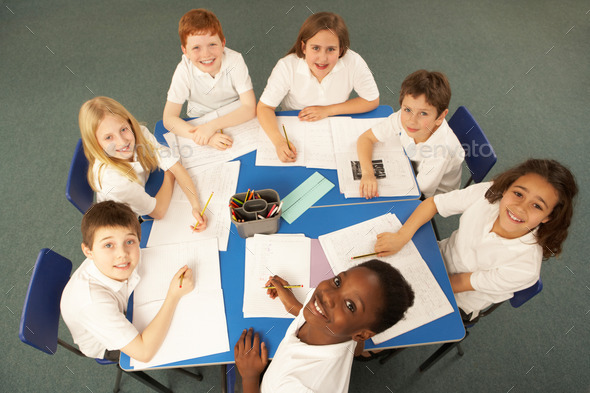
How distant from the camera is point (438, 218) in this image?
2447 millimetres

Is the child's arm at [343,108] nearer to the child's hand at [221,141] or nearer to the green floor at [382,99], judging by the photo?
the child's hand at [221,141]

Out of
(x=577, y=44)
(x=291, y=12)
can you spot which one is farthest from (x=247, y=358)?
(x=577, y=44)

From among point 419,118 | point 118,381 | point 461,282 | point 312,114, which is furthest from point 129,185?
point 461,282

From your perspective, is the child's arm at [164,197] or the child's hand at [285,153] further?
the child's hand at [285,153]

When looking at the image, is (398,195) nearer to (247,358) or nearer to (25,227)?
(247,358)

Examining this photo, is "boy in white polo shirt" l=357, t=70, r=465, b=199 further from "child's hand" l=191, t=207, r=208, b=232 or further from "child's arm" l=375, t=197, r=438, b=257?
"child's hand" l=191, t=207, r=208, b=232

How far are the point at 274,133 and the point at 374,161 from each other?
1.66 feet

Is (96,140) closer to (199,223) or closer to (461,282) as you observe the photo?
(199,223)

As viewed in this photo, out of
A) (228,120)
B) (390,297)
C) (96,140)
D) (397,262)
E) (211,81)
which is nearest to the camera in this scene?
(390,297)

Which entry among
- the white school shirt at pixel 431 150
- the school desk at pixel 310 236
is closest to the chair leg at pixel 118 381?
the school desk at pixel 310 236

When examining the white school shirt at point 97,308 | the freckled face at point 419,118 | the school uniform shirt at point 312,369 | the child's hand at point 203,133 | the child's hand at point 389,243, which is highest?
the freckled face at point 419,118

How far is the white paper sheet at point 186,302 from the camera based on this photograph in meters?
1.16

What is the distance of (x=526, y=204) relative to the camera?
1.23m

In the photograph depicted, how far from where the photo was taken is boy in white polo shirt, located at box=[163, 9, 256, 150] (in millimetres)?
1739
